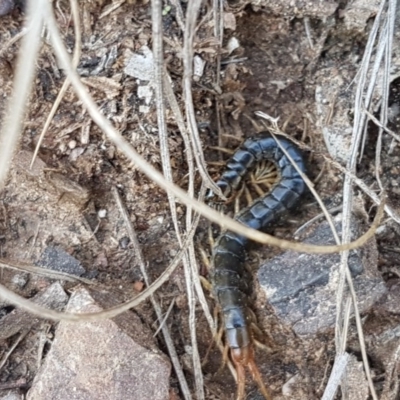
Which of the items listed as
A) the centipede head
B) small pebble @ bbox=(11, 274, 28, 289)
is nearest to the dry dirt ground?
small pebble @ bbox=(11, 274, 28, 289)

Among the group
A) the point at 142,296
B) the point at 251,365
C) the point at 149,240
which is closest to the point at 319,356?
the point at 251,365

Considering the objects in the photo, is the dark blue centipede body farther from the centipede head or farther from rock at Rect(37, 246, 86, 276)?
rock at Rect(37, 246, 86, 276)

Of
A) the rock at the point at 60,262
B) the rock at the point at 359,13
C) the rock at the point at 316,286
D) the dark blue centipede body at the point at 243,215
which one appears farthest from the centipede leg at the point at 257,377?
the rock at the point at 359,13

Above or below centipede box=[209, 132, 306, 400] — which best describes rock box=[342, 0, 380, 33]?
above

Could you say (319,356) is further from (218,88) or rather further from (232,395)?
(218,88)

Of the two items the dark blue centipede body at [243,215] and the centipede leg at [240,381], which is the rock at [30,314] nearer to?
the dark blue centipede body at [243,215]

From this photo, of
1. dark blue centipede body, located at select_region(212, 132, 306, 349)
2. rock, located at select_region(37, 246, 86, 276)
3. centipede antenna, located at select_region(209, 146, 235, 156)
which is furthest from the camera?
centipede antenna, located at select_region(209, 146, 235, 156)
